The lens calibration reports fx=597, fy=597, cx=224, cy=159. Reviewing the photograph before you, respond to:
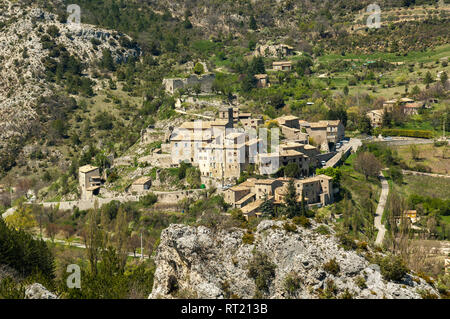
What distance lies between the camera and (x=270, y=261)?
21.1 meters

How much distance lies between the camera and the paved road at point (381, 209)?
4284cm

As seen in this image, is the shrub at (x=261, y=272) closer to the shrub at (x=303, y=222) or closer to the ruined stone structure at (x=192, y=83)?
the shrub at (x=303, y=222)

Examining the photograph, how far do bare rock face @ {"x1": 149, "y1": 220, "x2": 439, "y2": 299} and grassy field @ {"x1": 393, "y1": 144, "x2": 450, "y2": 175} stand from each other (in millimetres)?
36698

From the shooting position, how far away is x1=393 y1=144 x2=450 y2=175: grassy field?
55.5m

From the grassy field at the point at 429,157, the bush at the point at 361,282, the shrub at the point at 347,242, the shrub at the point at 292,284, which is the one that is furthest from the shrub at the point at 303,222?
the grassy field at the point at 429,157

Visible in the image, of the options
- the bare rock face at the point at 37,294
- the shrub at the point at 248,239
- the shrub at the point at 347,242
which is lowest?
the bare rock face at the point at 37,294

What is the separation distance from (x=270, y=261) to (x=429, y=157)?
133ft

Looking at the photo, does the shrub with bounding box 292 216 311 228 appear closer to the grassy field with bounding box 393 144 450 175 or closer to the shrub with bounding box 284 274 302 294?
the shrub with bounding box 284 274 302 294

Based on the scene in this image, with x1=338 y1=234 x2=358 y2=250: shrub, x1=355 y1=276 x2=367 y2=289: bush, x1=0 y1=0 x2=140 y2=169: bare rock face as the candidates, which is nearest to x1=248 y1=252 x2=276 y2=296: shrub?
x1=338 y1=234 x2=358 y2=250: shrub

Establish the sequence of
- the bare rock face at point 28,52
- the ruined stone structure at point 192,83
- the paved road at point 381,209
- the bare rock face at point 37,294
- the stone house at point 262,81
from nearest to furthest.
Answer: the bare rock face at point 37,294 < the paved road at point 381,209 < the ruined stone structure at point 192,83 < the stone house at point 262,81 < the bare rock face at point 28,52

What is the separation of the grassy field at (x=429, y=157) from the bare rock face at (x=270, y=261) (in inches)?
1445

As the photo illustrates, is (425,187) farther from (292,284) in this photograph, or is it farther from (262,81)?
(292,284)
